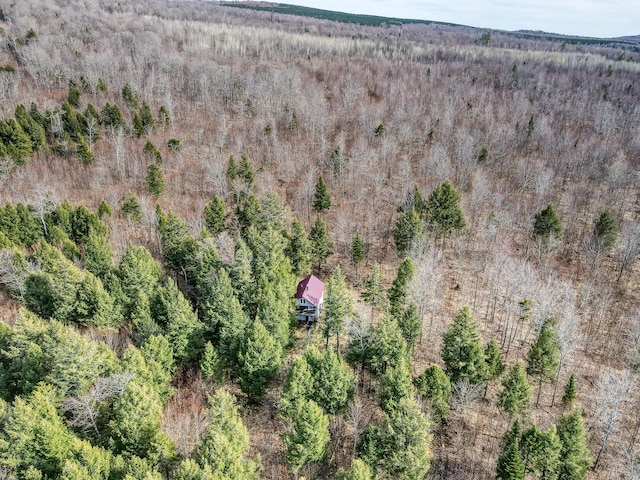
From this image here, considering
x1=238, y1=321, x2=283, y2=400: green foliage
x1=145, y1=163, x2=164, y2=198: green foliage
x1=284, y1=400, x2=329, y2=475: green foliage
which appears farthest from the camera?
x1=145, y1=163, x2=164, y2=198: green foliage

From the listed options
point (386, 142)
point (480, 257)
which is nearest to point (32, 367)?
point (480, 257)

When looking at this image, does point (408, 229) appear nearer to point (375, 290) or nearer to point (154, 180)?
point (375, 290)

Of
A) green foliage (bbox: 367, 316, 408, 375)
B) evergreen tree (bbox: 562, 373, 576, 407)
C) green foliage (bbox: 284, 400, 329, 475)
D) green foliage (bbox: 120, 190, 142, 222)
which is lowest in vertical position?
evergreen tree (bbox: 562, 373, 576, 407)

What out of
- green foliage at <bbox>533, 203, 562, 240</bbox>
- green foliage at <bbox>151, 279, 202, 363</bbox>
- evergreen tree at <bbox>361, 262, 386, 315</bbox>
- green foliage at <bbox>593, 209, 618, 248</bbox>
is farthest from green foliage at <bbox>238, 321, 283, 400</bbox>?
green foliage at <bbox>593, 209, 618, 248</bbox>

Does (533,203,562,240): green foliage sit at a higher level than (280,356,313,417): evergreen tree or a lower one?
higher

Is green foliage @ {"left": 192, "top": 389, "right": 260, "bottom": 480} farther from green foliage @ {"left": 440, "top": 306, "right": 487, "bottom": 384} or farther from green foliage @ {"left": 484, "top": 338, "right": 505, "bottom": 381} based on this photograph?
green foliage @ {"left": 484, "top": 338, "right": 505, "bottom": 381}

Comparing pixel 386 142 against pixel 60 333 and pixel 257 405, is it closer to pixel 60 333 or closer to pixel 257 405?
pixel 257 405
